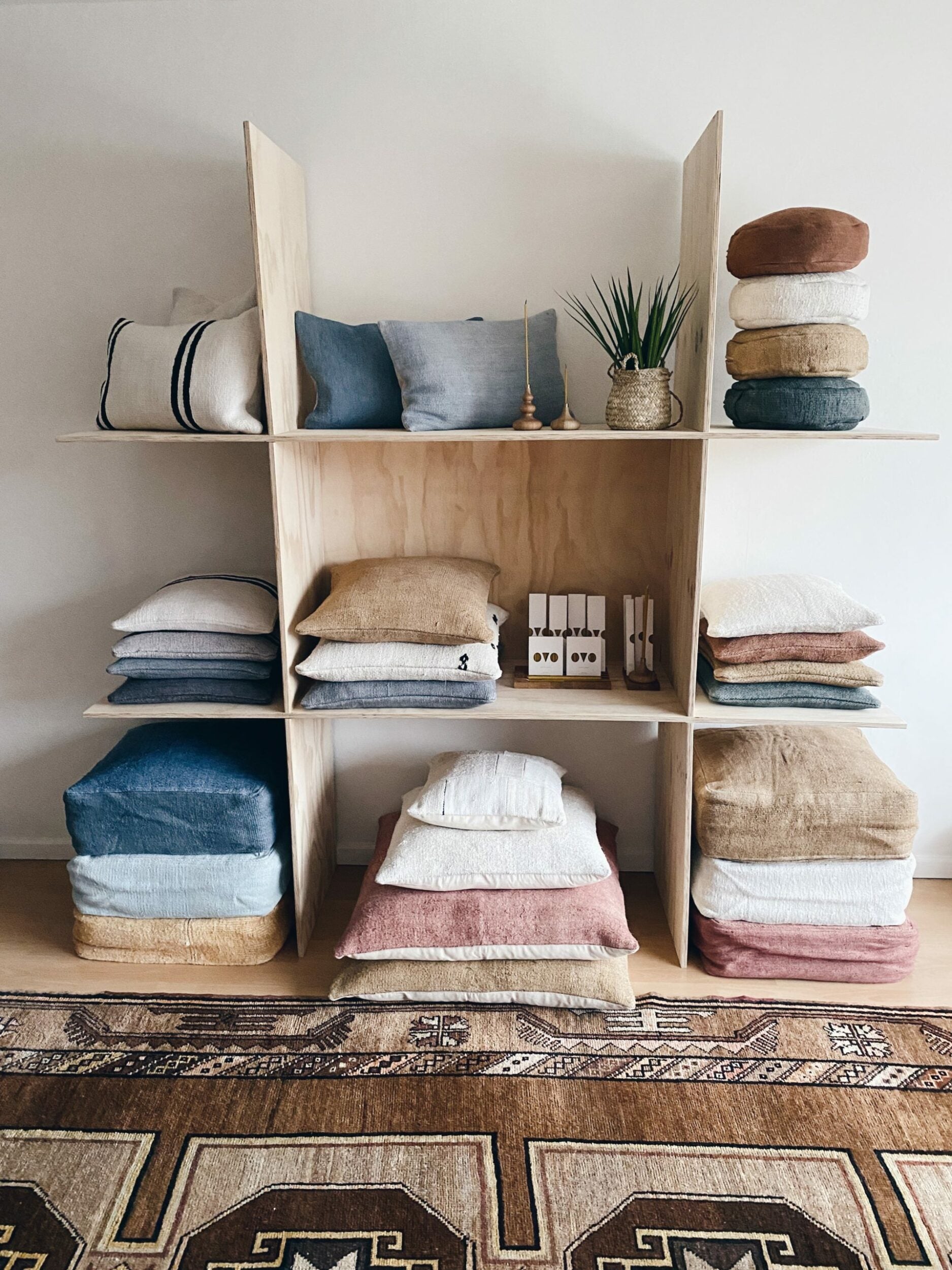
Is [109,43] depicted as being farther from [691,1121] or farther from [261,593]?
[691,1121]

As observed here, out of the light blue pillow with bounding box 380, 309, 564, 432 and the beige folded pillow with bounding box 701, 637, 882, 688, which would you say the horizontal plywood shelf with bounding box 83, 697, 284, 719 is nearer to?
the light blue pillow with bounding box 380, 309, 564, 432

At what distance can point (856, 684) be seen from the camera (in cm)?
228

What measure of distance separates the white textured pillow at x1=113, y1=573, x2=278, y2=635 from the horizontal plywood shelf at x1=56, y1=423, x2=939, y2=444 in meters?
0.39

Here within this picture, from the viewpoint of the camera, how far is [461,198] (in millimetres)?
2469

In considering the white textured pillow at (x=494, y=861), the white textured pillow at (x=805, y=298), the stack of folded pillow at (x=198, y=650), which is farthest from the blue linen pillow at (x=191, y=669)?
the white textured pillow at (x=805, y=298)

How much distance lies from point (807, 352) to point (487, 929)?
1467mm

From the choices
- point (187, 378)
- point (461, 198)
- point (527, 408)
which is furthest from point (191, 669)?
point (461, 198)

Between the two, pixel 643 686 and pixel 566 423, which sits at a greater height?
pixel 566 423

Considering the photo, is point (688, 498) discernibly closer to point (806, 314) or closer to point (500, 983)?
point (806, 314)

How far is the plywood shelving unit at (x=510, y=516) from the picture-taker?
219cm

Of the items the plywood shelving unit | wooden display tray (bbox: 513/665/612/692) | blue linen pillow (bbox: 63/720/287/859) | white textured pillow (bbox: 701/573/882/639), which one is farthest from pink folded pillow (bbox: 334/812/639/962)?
white textured pillow (bbox: 701/573/882/639)

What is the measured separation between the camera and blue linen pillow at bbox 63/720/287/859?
93.9 inches

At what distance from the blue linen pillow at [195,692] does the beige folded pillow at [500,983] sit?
27.6 inches

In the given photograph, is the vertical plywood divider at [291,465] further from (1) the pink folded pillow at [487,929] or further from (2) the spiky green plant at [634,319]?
(2) the spiky green plant at [634,319]
